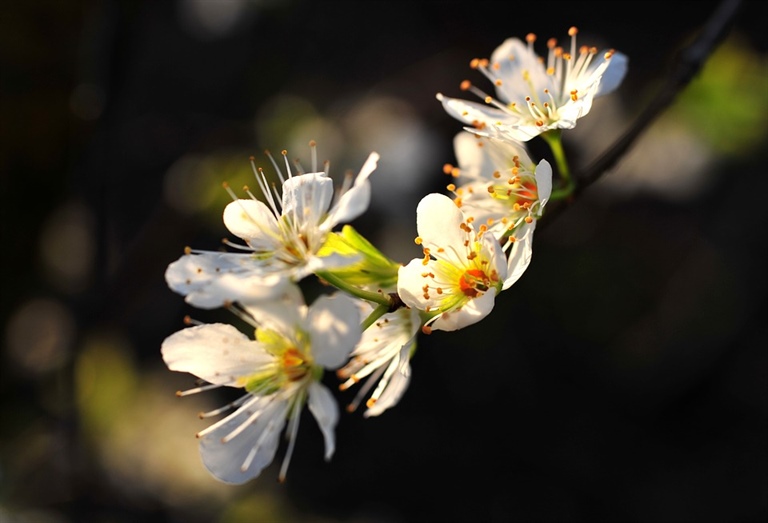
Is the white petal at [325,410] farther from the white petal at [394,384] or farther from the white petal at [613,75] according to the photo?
the white petal at [613,75]

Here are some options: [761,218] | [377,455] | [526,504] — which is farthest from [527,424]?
[761,218]

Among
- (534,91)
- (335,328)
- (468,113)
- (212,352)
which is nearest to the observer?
(335,328)

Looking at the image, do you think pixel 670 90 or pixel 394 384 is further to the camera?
pixel 670 90

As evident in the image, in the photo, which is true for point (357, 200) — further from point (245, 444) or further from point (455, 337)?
point (455, 337)

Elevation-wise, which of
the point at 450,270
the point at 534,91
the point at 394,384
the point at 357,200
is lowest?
the point at 394,384

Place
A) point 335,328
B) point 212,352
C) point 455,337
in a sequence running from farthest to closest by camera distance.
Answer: point 455,337 → point 212,352 → point 335,328

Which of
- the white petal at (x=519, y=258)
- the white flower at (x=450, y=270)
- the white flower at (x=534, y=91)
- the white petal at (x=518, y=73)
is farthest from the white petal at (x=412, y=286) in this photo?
the white petal at (x=518, y=73)

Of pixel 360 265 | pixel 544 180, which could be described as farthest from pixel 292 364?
pixel 544 180
